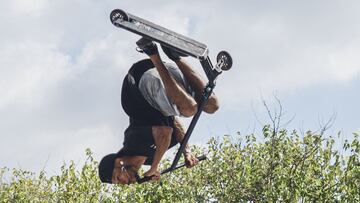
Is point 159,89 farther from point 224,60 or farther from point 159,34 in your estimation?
point 224,60

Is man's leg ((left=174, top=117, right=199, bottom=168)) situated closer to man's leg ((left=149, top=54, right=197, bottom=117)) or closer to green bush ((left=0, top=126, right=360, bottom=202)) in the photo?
man's leg ((left=149, top=54, right=197, bottom=117))

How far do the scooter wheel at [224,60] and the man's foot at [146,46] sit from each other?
53 centimetres

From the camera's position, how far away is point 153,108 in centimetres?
563

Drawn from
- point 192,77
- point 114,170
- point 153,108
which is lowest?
point 114,170

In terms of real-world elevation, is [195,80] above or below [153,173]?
above

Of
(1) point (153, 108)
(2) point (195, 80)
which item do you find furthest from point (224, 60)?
(1) point (153, 108)

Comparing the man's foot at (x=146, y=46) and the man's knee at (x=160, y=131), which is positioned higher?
the man's foot at (x=146, y=46)

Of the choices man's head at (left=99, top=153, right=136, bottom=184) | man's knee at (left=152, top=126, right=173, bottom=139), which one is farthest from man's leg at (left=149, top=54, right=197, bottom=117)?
man's head at (left=99, top=153, right=136, bottom=184)

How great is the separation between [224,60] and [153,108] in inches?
28.0

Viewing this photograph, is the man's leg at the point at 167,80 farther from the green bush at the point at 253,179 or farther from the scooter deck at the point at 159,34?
the green bush at the point at 253,179

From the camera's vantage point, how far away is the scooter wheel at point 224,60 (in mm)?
5449

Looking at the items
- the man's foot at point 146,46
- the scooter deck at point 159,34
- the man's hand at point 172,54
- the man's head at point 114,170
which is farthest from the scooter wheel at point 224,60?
the man's head at point 114,170

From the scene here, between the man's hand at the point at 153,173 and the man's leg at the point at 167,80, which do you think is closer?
the man's leg at the point at 167,80

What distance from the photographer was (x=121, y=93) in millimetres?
5672
